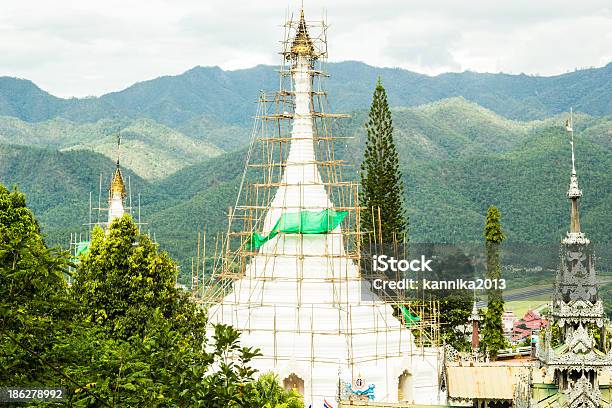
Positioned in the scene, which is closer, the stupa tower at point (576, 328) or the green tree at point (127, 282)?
the stupa tower at point (576, 328)

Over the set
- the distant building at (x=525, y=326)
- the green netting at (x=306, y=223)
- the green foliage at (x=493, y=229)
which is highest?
the green foliage at (x=493, y=229)

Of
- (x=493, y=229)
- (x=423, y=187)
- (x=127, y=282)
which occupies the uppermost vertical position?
(x=423, y=187)

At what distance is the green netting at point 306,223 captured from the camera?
A: 98.7 ft

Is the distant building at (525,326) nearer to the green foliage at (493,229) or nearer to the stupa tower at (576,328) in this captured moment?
the green foliage at (493,229)

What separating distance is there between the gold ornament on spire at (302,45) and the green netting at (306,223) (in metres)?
5.52

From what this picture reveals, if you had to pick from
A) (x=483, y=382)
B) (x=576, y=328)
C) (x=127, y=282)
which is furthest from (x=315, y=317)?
(x=576, y=328)

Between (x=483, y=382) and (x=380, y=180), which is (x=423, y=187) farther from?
(x=483, y=382)

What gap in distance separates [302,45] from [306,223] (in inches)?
246

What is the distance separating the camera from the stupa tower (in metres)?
19.6

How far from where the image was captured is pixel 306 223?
99.1ft

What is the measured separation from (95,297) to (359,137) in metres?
102

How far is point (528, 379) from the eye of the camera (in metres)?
19.7

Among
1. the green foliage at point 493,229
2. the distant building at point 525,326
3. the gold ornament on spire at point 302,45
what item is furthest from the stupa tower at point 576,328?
the distant building at point 525,326

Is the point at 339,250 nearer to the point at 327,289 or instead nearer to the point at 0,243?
the point at 327,289
